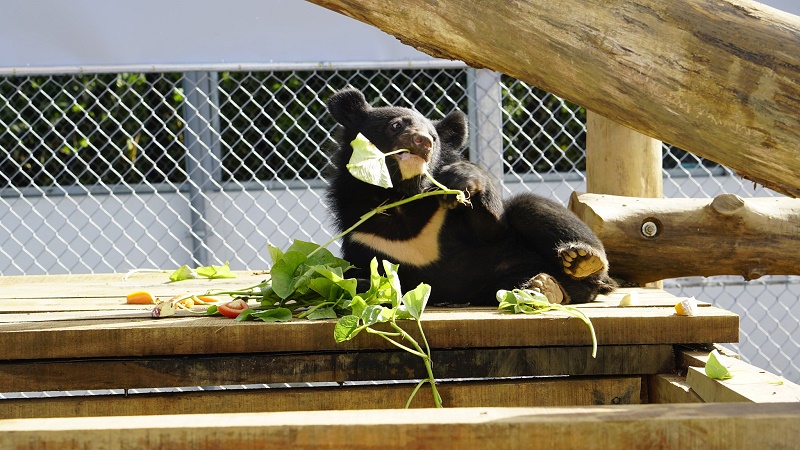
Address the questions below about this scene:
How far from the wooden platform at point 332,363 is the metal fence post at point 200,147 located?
2.49 meters

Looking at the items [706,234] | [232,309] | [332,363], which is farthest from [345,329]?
[706,234]

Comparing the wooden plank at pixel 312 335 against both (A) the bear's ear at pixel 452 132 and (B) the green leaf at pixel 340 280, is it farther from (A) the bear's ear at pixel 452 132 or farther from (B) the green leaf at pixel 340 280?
(A) the bear's ear at pixel 452 132

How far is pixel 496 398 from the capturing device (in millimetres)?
2674

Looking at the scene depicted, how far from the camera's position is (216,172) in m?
5.67

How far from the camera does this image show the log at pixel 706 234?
380 cm

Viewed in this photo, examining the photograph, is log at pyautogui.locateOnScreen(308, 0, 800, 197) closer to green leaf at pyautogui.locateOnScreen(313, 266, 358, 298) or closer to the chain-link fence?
green leaf at pyautogui.locateOnScreen(313, 266, 358, 298)

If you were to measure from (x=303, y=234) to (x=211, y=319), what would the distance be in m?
3.21

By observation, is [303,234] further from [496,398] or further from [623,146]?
[496,398]

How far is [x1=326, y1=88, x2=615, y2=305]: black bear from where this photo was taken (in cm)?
331

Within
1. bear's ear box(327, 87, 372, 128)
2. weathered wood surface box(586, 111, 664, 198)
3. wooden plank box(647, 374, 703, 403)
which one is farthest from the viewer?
weathered wood surface box(586, 111, 664, 198)

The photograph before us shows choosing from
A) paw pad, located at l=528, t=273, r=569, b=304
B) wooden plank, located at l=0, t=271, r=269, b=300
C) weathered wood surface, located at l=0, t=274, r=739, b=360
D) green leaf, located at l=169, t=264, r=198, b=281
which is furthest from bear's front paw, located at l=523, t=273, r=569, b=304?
green leaf, located at l=169, t=264, r=198, b=281

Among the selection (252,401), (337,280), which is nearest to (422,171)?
(337,280)

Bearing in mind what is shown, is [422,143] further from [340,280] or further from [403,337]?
[403,337]

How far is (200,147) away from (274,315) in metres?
2.96
